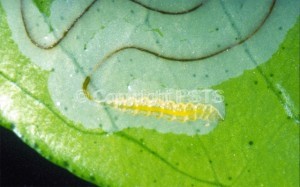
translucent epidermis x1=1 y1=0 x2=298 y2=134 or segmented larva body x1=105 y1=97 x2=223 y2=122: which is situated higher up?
translucent epidermis x1=1 y1=0 x2=298 y2=134

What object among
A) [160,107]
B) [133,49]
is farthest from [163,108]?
[133,49]

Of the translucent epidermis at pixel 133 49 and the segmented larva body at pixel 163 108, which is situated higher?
the translucent epidermis at pixel 133 49

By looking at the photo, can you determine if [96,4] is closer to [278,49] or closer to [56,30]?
[56,30]

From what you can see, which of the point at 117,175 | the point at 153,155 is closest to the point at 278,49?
the point at 153,155
